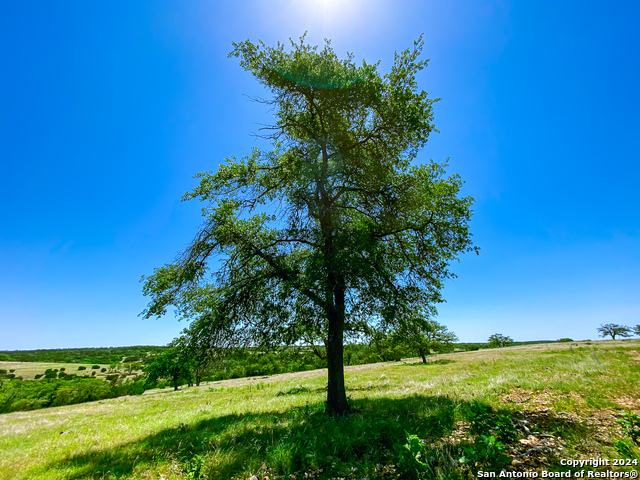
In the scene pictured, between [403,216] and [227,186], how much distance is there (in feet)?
25.5

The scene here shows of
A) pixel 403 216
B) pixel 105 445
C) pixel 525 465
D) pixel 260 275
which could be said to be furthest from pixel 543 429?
pixel 105 445

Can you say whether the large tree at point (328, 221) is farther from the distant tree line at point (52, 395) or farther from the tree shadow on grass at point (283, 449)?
the distant tree line at point (52, 395)

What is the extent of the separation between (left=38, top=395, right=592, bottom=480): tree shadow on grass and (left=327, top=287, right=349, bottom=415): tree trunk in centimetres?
103

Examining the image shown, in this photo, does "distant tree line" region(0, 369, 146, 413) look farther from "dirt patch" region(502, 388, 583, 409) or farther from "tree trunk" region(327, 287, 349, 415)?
"dirt patch" region(502, 388, 583, 409)

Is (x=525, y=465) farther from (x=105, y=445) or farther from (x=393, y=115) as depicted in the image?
(x=105, y=445)

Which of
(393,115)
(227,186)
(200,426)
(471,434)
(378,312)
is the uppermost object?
(393,115)

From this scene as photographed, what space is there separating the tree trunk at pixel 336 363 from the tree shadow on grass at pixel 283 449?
1.03 meters

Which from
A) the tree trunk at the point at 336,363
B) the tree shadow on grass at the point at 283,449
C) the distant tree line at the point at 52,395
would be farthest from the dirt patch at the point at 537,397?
the distant tree line at the point at 52,395

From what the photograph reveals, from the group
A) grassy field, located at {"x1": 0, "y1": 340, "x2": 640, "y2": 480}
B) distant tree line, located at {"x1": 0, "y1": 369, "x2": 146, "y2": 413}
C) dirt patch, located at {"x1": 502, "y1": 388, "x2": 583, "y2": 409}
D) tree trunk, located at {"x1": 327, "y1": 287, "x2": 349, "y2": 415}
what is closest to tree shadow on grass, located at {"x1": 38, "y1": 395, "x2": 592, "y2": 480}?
grassy field, located at {"x1": 0, "y1": 340, "x2": 640, "y2": 480}

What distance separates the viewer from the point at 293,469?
5578mm

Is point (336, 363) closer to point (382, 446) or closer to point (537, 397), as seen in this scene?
point (382, 446)

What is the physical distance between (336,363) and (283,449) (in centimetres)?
507

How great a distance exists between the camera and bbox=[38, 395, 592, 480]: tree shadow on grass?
5.61m

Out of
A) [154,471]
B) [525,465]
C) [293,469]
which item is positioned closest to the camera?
[525,465]
